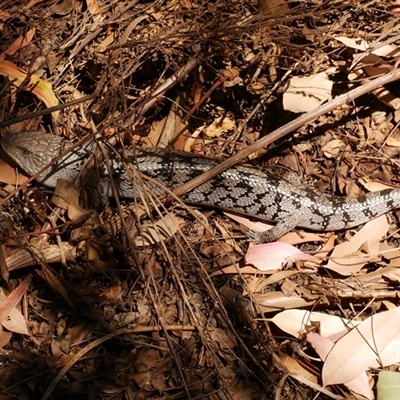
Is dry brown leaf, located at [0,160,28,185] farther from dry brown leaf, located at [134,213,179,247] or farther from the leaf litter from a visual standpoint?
dry brown leaf, located at [134,213,179,247]

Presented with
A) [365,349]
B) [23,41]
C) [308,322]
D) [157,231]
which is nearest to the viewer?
[365,349]

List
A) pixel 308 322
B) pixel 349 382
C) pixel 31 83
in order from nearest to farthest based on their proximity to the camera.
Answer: pixel 349 382 < pixel 308 322 < pixel 31 83

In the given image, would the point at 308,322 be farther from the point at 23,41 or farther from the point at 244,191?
the point at 23,41

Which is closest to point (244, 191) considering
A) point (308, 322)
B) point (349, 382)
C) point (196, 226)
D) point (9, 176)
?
point (196, 226)

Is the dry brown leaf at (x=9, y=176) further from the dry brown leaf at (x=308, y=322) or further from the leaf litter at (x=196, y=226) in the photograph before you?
the dry brown leaf at (x=308, y=322)

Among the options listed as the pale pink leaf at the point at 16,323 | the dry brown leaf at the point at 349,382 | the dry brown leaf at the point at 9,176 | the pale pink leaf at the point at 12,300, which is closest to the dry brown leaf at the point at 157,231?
the pale pink leaf at the point at 12,300

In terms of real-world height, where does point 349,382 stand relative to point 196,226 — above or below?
below

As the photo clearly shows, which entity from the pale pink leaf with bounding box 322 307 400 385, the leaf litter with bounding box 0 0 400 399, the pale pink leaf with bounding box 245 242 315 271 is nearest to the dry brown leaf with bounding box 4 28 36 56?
the leaf litter with bounding box 0 0 400 399
